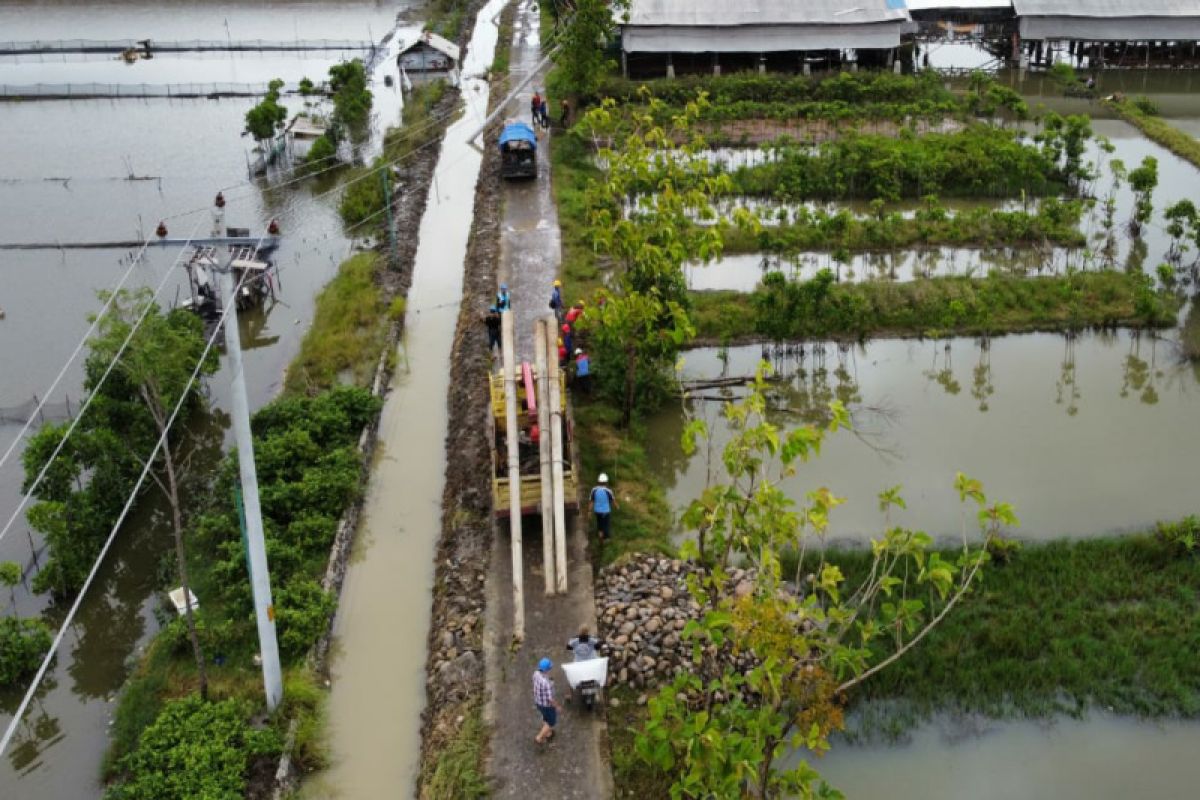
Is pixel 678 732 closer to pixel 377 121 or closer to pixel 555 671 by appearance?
pixel 555 671

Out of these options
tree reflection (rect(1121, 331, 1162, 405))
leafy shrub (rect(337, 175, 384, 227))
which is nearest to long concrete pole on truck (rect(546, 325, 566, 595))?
tree reflection (rect(1121, 331, 1162, 405))

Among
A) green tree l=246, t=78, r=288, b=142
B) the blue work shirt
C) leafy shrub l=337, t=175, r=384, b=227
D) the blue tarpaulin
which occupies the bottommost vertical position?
the blue work shirt

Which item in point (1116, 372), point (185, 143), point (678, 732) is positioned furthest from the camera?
point (185, 143)

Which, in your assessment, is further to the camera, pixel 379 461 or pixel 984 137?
pixel 984 137

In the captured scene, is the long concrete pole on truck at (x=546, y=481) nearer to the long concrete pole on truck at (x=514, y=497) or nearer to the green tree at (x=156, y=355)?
the long concrete pole on truck at (x=514, y=497)

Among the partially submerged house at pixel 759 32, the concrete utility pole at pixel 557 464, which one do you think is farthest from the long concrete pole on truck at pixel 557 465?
the partially submerged house at pixel 759 32

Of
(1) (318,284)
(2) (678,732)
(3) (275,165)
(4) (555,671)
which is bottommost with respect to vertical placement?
(4) (555,671)

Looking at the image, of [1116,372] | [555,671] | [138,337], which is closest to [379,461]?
[138,337]

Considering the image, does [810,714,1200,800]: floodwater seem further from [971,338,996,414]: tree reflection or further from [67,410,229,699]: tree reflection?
[67,410,229,699]: tree reflection
